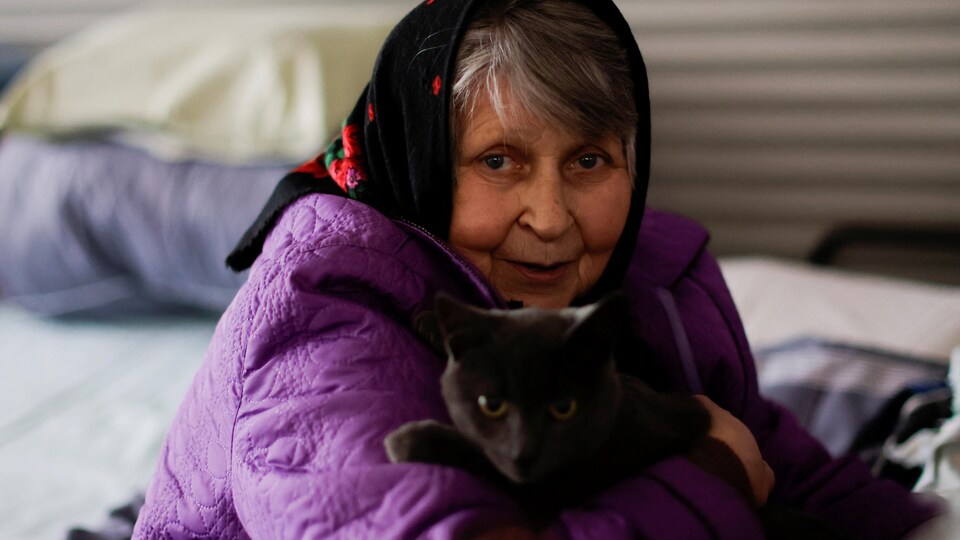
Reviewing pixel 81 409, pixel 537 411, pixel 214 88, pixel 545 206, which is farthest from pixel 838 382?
pixel 214 88

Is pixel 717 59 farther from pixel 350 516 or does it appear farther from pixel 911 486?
pixel 350 516

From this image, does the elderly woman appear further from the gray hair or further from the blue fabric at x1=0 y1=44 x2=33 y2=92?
the blue fabric at x1=0 y1=44 x2=33 y2=92

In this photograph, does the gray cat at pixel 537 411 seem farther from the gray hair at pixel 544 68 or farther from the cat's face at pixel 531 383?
the gray hair at pixel 544 68

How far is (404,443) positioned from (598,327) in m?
0.21

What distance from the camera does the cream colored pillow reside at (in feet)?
7.48

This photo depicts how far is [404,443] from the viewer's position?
0.78 meters

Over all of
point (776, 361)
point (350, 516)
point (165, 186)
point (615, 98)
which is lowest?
point (776, 361)

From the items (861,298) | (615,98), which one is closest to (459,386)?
(615,98)

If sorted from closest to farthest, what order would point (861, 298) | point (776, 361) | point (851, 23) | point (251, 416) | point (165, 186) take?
point (251, 416)
point (776, 361)
point (861, 298)
point (165, 186)
point (851, 23)

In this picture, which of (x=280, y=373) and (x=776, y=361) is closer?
(x=280, y=373)

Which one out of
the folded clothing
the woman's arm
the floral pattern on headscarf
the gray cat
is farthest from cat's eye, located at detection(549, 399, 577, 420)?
the folded clothing

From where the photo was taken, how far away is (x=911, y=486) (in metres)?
1.39

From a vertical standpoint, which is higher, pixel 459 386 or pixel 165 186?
pixel 459 386

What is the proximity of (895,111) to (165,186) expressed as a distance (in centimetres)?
209
